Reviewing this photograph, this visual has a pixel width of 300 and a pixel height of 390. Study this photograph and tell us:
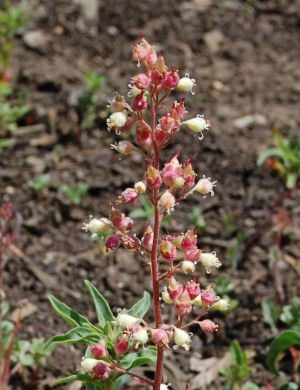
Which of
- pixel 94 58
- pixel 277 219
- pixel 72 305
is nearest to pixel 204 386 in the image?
pixel 72 305

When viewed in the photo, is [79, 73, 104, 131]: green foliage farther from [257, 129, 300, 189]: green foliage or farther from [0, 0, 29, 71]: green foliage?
[257, 129, 300, 189]: green foliage

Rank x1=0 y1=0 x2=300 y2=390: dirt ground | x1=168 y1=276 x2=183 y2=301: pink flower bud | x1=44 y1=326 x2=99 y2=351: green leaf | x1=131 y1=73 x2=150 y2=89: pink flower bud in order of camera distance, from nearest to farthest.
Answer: x1=131 y1=73 x2=150 y2=89: pink flower bud
x1=168 y1=276 x2=183 y2=301: pink flower bud
x1=44 y1=326 x2=99 y2=351: green leaf
x1=0 y1=0 x2=300 y2=390: dirt ground

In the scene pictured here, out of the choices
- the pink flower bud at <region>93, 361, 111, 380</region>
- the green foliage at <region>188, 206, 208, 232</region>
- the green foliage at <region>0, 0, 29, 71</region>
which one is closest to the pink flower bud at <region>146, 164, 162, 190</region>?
the pink flower bud at <region>93, 361, 111, 380</region>

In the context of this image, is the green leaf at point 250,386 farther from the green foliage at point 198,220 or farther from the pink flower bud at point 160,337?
the pink flower bud at point 160,337

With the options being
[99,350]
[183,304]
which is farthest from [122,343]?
[183,304]

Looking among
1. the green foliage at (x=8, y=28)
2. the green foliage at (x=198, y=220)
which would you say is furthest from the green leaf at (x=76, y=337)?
the green foliage at (x=8, y=28)

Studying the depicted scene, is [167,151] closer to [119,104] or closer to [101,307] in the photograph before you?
[101,307]
